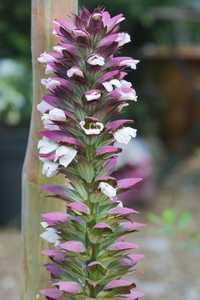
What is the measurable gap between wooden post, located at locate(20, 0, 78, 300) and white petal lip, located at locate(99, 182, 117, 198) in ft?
0.80

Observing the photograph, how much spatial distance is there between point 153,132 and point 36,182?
5947 mm

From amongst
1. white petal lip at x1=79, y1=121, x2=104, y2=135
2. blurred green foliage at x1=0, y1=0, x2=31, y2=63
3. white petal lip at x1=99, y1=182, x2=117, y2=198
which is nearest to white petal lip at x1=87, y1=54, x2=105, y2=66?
white petal lip at x1=79, y1=121, x2=104, y2=135

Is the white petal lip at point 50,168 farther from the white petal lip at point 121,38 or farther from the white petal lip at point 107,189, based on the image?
the white petal lip at point 121,38

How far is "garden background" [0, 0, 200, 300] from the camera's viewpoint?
174 inches

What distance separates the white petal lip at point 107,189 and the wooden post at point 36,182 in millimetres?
243

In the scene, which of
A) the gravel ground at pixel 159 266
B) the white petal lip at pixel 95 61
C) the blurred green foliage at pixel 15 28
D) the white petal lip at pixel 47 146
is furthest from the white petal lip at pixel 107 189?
the blurred green foliage at pixel 15 28

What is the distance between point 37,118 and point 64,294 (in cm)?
39

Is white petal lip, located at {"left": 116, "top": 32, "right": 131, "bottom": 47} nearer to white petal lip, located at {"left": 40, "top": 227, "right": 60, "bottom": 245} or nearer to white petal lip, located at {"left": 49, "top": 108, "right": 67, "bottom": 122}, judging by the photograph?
white petal lip, located at {"left": 49, "top": 108, "right": 67, "bottom": 122}

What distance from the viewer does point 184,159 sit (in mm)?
7152

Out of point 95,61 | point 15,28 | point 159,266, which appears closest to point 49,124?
point 95,61

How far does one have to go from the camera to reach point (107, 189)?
4.34 feet

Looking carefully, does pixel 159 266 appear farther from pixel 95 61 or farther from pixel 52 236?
pixel 95 61

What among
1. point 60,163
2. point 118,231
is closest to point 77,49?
point 60,163

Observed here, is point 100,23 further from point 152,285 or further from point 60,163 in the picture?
point 152,285
